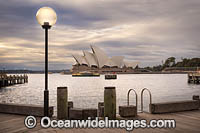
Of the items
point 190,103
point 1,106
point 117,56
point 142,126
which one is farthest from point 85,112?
point 117,56

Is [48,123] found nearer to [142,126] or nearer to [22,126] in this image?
[22,126]

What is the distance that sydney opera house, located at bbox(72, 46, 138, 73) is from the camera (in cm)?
11581

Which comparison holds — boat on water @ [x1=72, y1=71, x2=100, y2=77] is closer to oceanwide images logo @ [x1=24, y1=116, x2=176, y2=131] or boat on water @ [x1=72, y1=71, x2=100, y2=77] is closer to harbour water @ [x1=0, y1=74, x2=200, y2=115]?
harbour water @ [x1=0, y1=74, x2=200, y2=115]

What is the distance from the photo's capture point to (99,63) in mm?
118500

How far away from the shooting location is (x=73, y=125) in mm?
5488

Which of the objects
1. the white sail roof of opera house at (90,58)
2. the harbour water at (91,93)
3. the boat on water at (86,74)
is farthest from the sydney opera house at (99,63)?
the harbour water at (91,93)

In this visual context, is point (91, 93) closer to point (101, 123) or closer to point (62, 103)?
point (62, 103)

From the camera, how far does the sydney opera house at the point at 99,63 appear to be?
115812 mm

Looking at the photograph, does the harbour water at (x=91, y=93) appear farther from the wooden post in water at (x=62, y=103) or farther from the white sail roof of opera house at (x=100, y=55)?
the white sail roof of opera house at (x=100, y=55)

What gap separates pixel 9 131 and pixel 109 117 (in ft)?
8.48

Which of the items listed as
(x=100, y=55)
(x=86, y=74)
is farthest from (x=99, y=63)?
(x=86, y=74)

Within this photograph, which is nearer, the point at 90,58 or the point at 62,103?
the point at 62,103

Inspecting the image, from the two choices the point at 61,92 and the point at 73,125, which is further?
the point at 61,92

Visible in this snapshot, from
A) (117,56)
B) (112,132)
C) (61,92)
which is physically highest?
(117,56)
